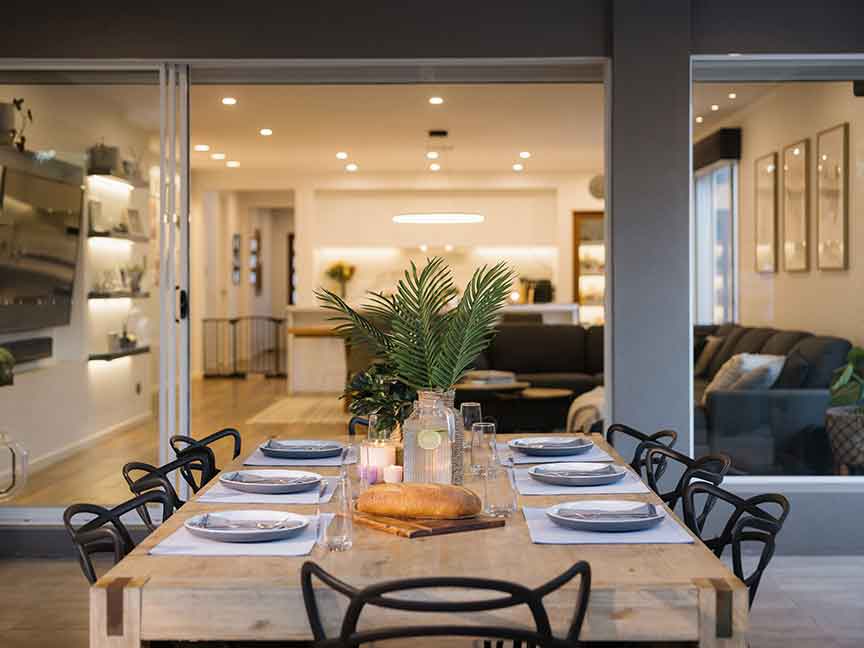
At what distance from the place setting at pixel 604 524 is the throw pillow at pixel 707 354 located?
2.83m

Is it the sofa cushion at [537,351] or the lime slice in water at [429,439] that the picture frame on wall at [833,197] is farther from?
the sofa cushion at [537,351]

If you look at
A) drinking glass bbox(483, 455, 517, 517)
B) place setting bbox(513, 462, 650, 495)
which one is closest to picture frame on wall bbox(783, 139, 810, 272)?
place setting bbox(513, 462, 650, 495)

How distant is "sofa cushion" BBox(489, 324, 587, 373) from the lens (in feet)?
29.3

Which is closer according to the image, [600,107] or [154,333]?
[154,333]

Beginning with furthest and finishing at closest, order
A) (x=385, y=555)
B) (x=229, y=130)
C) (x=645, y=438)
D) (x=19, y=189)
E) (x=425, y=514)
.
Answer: (x=229, y=130)
(x=19, y=189)
(x=645, y=438)
(x=425, y=514)
(x=385, y=555)

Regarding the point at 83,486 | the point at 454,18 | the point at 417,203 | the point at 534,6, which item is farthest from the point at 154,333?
the point at 417,203

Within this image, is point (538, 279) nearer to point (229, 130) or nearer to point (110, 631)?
point (229, 130)

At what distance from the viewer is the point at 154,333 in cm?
516

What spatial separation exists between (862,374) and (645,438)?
6.66 ft

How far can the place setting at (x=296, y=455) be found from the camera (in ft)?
10.3

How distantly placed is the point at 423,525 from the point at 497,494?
268 mm

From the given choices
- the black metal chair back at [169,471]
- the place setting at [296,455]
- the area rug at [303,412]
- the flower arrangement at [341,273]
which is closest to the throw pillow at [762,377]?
the place setting at [296,455]

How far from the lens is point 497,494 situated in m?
2.45

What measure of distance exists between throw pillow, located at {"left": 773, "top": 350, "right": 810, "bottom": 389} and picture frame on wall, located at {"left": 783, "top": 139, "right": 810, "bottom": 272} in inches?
17.0
